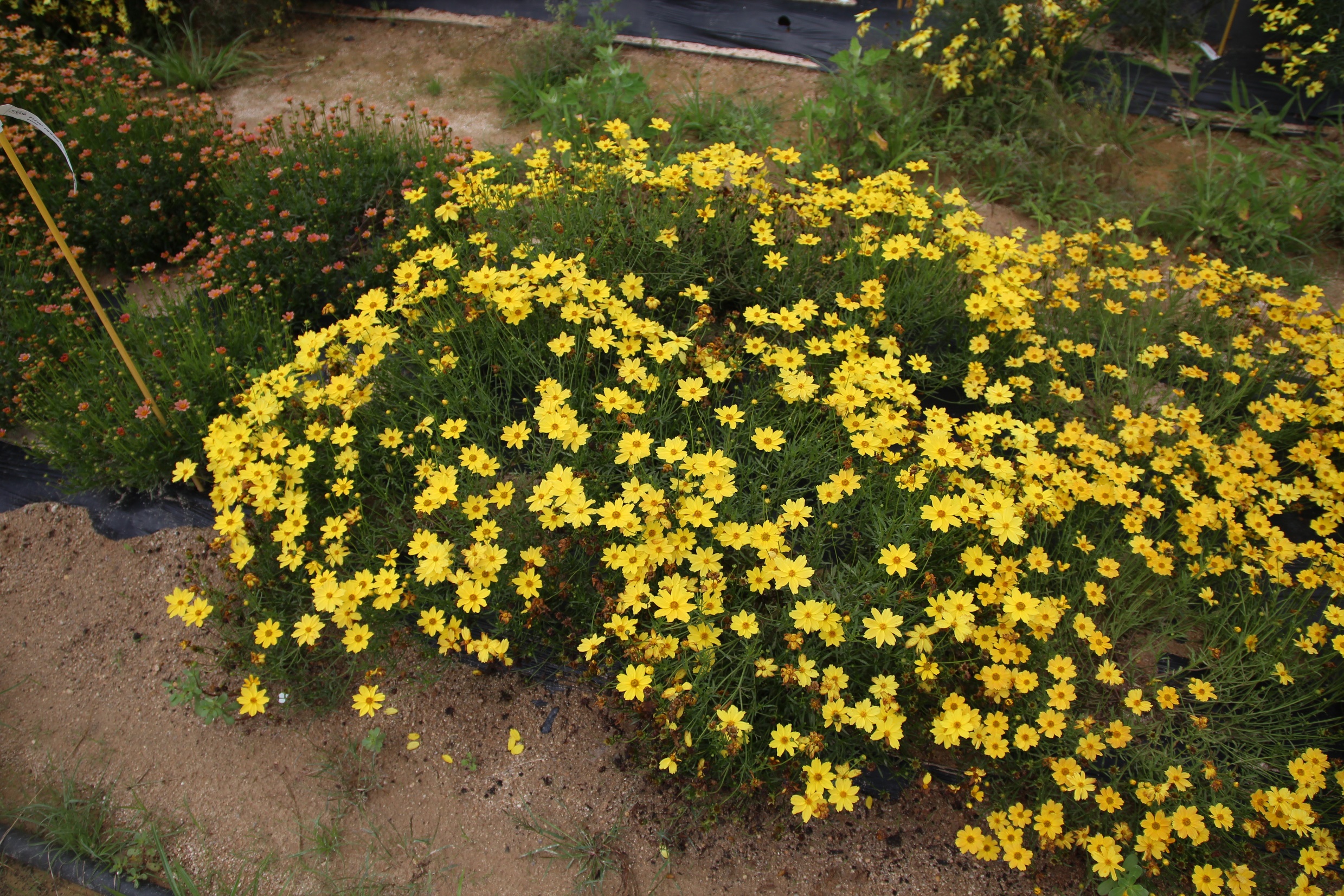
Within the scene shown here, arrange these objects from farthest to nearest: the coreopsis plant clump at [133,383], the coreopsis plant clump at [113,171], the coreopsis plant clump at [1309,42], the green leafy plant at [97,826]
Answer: the coreopsis plant clump at [1309,42]
the coreopsis plant clump at [113,171]
the coreopsis plant clump at [133,383]
the green leafy plant at [97,826]

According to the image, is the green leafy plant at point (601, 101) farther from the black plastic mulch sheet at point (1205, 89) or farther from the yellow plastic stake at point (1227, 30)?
the yellow plastic stake at point (1227, 30)

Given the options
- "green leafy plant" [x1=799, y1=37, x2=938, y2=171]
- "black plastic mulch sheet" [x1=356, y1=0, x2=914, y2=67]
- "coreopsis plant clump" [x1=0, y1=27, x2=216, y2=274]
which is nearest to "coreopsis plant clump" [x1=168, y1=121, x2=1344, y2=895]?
"green leafy plant" [x1=799, y1=37, x2=938, y2=171]

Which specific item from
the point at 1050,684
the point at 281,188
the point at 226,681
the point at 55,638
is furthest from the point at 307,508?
the point at 1050,684

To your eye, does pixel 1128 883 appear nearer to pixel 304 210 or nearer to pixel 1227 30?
pixel 304 210

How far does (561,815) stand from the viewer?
2.50m

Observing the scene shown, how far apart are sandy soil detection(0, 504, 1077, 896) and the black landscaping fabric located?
18.3ft

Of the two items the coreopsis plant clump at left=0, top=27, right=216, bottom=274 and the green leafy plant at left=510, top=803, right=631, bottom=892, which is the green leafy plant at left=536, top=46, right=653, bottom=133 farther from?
the green leafy plant at left=510, top=803, right=631, bottom=892

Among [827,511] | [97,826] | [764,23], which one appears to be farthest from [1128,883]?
[764,23]

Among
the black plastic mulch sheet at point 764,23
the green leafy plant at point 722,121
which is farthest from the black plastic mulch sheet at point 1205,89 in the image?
the green leafy plant at point 722,121

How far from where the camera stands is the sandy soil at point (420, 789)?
2.39 m

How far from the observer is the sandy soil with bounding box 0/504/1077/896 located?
2389mm

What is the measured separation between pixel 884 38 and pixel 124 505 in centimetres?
641

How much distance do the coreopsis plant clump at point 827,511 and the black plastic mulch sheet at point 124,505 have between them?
471 mm

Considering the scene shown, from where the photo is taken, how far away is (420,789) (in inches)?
102
